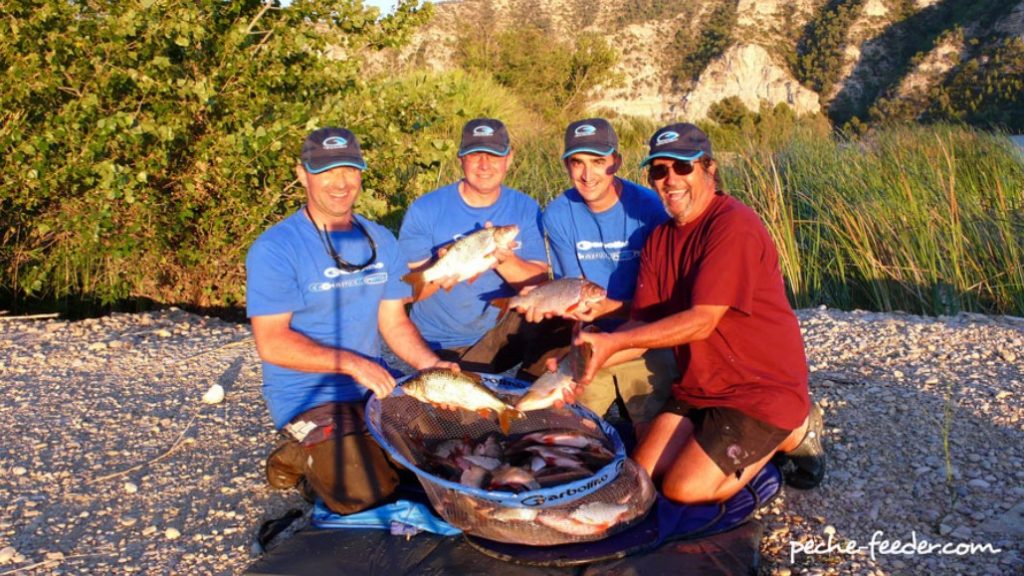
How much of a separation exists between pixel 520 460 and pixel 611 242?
5.88 ft

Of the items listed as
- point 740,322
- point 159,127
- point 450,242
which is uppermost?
point 159,127

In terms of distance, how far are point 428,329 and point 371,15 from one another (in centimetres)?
465

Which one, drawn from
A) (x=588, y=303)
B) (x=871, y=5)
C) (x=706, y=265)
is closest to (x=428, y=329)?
(x=588, y=303)

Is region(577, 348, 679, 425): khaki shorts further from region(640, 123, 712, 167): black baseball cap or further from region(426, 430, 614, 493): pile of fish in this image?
region(640, 123, 712, 167): black baseball cap

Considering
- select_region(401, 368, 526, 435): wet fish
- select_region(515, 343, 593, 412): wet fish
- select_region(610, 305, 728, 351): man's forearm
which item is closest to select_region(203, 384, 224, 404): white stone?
select_region(401, 368, 526, 435): wet fish

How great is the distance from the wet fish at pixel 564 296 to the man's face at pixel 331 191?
1.23 m

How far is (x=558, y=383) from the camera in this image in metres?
4.50

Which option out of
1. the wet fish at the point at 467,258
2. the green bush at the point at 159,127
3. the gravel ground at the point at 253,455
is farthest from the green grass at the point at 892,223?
the wet fish at the point at 467,258

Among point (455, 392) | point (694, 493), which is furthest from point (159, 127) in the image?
point (694, 493)

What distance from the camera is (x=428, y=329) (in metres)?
Answer: 5.93

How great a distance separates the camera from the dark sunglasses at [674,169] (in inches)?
180

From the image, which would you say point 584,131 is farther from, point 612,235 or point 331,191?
point 331,191

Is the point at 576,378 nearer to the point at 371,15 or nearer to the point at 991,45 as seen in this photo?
the point at 371,15

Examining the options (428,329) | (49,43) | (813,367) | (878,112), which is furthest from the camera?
(878,112)
